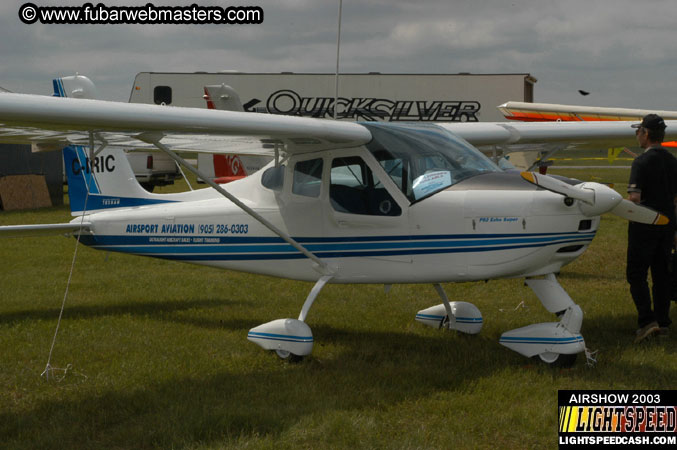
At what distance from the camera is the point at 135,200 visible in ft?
25.9

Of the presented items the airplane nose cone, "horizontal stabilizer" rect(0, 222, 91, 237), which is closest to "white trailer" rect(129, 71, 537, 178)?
"horizontal stabilizer" rect(0, 222, 91, 237)

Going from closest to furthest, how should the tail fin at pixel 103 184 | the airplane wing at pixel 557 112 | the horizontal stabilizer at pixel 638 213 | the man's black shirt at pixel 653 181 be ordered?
the horizontal stabilizer at pixel 638 213 → the man's black shirt at pixel 653 181 → the tail fin at pixel 103 184 → the airplane wing at pixel 557 112

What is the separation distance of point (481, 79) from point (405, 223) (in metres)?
21.0

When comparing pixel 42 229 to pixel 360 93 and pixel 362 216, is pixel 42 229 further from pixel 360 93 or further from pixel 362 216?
pixel 360 93

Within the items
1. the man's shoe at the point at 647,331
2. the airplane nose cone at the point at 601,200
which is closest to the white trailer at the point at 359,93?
the man's shoe at the point at 647,331

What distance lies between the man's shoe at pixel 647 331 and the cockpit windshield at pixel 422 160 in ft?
7.05

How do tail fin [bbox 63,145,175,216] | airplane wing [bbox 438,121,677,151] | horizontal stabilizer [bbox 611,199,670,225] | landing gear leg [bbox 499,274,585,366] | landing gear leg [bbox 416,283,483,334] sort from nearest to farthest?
landing gear leg [bbox 499,274,585,366], horizontal stabilizer [bbox 611,199,670,225], landing gear leg [bbox 416,283,483,334], tail fin [bbox 63,145,175,216], airplane wing [bbox 438,121,677,151]

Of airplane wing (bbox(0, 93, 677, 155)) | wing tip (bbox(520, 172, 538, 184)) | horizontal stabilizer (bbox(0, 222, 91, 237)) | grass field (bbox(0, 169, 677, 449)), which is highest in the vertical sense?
airplane wing (bbox(0, 93, 677, 155))

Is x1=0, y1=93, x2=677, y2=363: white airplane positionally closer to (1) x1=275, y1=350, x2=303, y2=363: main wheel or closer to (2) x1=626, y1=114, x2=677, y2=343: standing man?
(1) x1=275, y1=350, x2=303, y2=363: main wheel

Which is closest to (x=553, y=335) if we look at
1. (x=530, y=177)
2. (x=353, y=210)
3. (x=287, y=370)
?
(x=530, y=177)

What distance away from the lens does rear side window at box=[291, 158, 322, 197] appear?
20.9ft

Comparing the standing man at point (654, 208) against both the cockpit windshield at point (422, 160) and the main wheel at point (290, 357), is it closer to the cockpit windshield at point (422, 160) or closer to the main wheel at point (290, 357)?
the cockpit windshield at point (422, 160)

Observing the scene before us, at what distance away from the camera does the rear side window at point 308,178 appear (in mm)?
6367

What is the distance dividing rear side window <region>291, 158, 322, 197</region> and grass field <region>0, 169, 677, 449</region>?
1.49 meters
